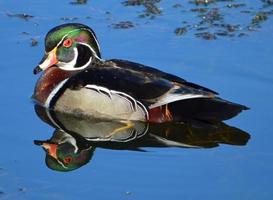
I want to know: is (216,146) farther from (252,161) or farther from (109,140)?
(109,140)

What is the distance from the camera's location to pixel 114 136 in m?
8.57

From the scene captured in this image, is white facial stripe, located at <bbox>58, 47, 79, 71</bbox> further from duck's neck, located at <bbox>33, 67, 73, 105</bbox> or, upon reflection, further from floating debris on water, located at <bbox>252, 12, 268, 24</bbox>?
floating debris on water, located at <bbox>252, 12, 268, 24</bbox>

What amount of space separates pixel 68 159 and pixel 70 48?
1634mm

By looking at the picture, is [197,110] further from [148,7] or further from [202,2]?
[202,2]

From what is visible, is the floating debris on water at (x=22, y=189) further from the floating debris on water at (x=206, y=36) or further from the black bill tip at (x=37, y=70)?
the floating debris on water at (x=206, y=36)

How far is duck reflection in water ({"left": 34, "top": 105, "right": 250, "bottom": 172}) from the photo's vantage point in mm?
8234

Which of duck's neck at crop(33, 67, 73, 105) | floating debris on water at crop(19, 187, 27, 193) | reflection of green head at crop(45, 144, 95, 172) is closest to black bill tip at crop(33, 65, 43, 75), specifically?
duck's neck at crop(33, 67, 73, 105)

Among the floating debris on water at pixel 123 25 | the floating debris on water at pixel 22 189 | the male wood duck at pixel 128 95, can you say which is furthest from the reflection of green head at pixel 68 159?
the floating debris on water at pixel 123 25

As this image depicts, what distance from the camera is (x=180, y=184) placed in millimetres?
7473

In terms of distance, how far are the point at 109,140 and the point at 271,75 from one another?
209 cm

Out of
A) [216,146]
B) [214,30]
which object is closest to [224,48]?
[214,30]

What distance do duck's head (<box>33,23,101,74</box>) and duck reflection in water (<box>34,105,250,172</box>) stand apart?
0.60 metres

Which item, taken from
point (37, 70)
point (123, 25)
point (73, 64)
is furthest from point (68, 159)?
point (123, 25)

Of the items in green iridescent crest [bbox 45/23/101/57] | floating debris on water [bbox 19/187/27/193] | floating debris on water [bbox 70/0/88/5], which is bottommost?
floating debris on water [bbox 19/187/27/193]
